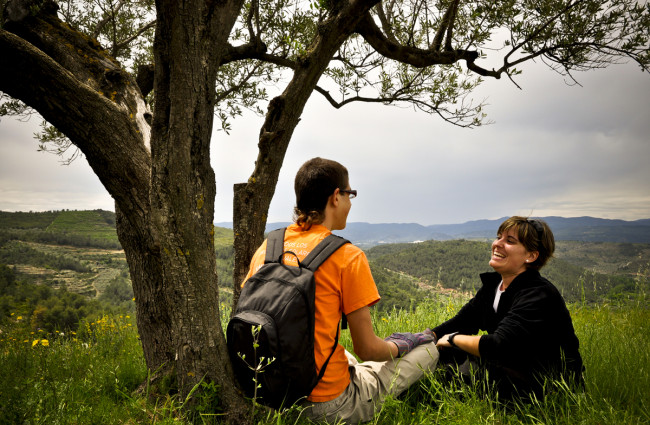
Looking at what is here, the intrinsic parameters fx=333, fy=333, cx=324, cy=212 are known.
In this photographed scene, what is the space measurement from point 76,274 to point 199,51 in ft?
328

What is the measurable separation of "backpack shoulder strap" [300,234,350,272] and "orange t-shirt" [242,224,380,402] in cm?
5

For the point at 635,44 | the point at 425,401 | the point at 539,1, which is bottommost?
the point at 425,401

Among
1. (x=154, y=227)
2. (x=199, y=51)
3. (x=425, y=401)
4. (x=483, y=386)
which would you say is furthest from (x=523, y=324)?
(x=199, y=51)

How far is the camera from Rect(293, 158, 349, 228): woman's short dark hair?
258 centimetres

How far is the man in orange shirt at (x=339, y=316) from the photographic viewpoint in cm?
235

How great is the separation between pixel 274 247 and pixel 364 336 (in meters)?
0.93

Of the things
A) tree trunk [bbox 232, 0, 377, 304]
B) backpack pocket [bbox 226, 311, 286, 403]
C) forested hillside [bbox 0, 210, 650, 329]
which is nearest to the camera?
backpack pocket [bbox 226, 311, 286, 403]

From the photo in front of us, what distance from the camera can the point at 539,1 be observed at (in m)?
5.87

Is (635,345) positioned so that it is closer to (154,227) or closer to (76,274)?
(154,227)

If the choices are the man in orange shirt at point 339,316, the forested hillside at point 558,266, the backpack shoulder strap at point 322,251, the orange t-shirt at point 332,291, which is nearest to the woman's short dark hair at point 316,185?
the man in orange shirt at point 339,316

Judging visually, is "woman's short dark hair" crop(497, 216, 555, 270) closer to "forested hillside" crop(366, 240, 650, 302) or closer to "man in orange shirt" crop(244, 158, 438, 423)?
"man in orange shirt" crop(244, 158, 438, 423)

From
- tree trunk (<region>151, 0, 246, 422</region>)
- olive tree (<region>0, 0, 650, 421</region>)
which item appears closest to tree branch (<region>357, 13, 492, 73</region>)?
olive tree (<region>0, 0, 650, 421</region>)

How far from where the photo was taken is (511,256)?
3000 mm

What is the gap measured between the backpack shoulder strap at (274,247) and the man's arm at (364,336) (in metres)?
0.68
